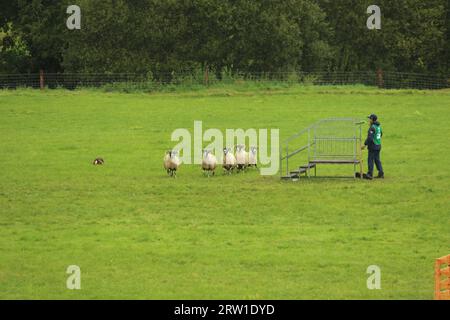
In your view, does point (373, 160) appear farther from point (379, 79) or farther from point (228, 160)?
point (379, 79)

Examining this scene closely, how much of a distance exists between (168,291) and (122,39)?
52297 mm

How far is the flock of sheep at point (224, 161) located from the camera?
37.8 m

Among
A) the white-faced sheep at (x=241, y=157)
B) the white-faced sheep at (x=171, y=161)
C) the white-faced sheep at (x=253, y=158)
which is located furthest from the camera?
the white-faced sheep at (x=253, y=158)

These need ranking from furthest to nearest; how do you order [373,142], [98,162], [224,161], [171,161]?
1. [98,162]
2. [224,161]
3. [171,161]
4. [373,142]

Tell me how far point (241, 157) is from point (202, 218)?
7792 millimetres

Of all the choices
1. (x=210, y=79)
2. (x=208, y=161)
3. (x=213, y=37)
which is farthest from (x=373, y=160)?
(x=213, y=37)

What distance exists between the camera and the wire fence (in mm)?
65938

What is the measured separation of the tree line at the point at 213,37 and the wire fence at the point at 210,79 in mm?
1413

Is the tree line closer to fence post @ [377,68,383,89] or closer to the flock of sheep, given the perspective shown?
fence post @ [377,68,383,89]

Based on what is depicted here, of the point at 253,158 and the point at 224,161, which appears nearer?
the point at 224,161

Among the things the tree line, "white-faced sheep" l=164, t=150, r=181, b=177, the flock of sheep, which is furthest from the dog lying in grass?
the tree line

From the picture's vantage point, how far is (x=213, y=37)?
7412 centimetres

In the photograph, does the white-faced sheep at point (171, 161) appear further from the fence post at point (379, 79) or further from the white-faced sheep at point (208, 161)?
the fence post at point (379, 79)

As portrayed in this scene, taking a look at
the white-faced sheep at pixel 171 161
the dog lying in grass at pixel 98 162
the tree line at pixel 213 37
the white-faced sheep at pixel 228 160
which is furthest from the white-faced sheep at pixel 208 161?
the tree line at pixel 213 37
